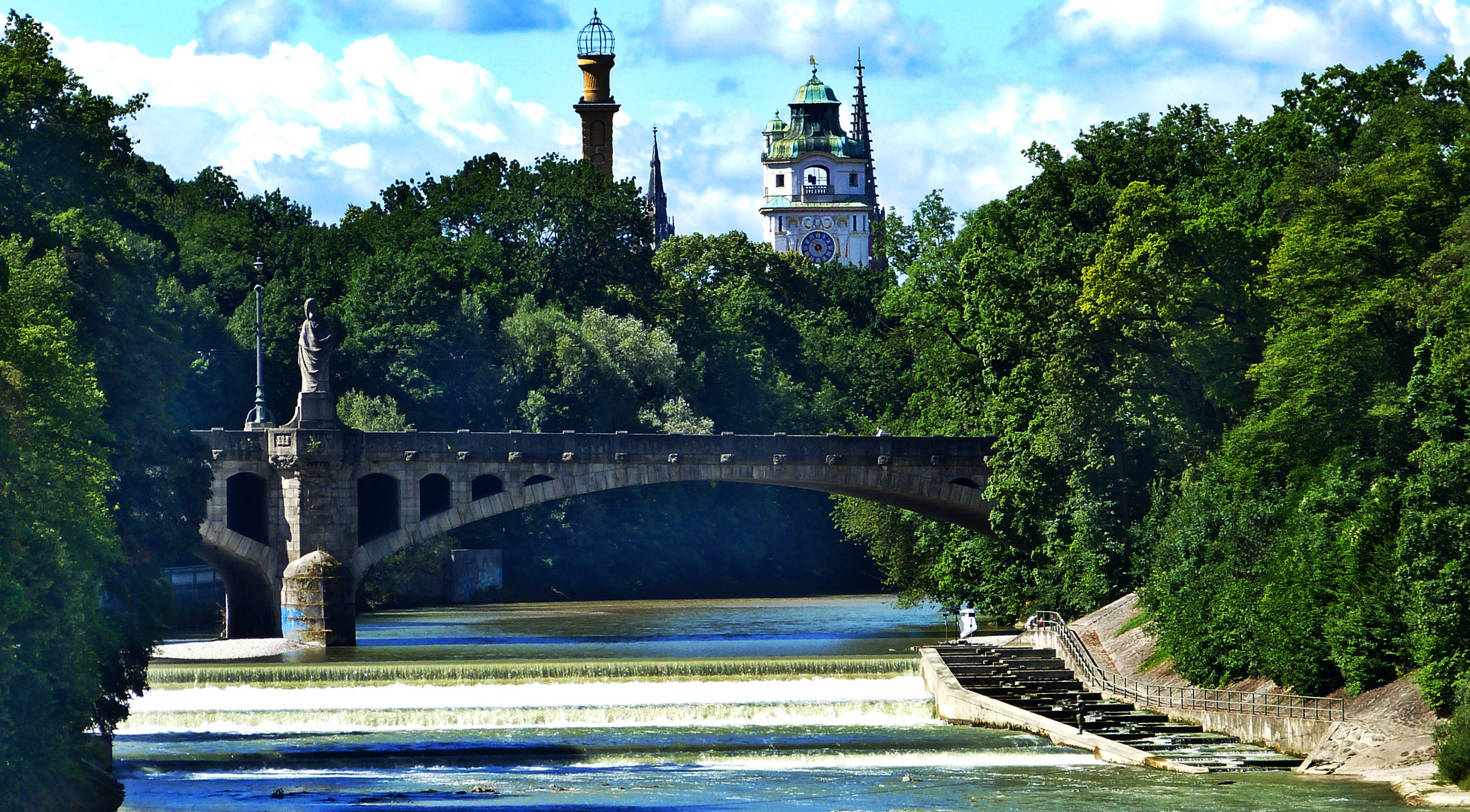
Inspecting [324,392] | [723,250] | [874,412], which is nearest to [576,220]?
[874,412]

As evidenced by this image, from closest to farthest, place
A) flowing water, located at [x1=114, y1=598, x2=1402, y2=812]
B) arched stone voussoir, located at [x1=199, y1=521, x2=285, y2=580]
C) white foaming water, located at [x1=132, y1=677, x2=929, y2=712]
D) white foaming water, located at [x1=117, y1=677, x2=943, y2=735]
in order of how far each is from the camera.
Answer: flowing water, located at [x1=114, y1=598, x2=1402, y2=812], white foaming water, located at [x1=117, y1=677, x2=943, y2=735], white foaming water, located at [x1=132, y1=677, x2=929, y2=712], arched stone voussoir, located at [x1=199, y1=521, x2=285, y2=580]

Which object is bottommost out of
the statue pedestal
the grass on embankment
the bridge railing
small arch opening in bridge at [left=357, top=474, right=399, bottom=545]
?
the bridge railing

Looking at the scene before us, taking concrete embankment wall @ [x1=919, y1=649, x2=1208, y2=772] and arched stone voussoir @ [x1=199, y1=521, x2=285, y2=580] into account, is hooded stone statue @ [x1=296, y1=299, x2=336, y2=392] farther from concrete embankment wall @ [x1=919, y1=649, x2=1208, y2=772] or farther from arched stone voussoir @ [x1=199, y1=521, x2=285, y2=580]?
concrete embankment wall @ [x1=919, y1=649, x2=1208, y2=772]

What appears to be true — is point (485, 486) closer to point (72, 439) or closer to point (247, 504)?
point (247, 504)

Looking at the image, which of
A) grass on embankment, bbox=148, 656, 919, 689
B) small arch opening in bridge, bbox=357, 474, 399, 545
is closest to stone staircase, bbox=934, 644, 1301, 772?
grass on embankment, bbox=148, 656, 919, 689

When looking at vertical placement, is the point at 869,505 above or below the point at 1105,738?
above

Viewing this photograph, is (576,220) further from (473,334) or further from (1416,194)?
(1416,194)

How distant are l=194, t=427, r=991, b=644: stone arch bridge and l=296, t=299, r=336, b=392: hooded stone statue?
1.65m

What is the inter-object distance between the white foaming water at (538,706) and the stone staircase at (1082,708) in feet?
5.72

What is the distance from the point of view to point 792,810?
3950cm

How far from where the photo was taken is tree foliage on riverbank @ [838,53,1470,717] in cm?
4512

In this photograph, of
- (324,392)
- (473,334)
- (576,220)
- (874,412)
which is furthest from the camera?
(874,412)

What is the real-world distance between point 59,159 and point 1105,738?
29.2 metres

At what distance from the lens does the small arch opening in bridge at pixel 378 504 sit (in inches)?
3012
